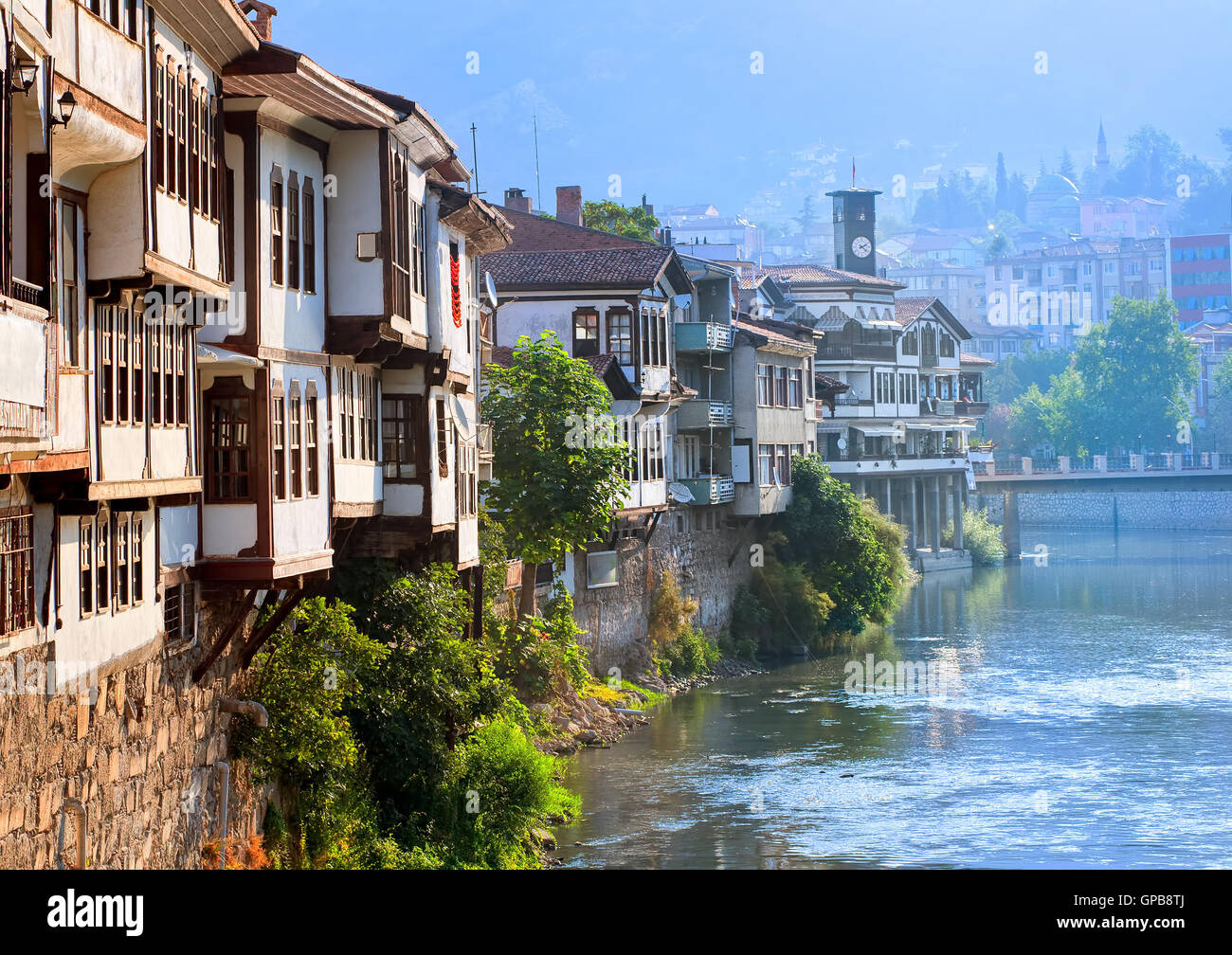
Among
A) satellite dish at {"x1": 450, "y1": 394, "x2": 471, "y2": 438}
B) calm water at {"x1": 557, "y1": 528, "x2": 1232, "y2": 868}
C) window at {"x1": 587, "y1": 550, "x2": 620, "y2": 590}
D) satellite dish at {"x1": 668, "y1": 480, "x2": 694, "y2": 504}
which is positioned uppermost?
satellite dish at {"x1": 450, "y1": 394, "x2": 471, "y2": 438}

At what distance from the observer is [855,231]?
8925cm

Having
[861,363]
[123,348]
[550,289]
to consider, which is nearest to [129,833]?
[123,348]

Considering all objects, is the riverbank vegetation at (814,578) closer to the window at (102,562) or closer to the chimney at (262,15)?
the chimney at (262,15)

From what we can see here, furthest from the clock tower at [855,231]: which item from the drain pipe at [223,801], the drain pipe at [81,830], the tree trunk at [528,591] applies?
the drain pipe at [81,830]

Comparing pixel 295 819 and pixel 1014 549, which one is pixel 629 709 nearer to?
pixel 295 819

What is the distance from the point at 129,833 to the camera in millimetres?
13859

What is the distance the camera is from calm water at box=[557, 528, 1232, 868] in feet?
80.2

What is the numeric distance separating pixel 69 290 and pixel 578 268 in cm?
2951

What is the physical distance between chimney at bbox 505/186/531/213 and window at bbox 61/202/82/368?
38450 mm

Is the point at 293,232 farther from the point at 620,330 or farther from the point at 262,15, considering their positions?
the point at 620,330

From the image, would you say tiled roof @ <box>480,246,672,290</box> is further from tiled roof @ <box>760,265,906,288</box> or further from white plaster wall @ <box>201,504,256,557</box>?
tiled roof @ <box>760,265,906,288</box>

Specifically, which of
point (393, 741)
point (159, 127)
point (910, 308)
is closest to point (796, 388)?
point (910, 308)

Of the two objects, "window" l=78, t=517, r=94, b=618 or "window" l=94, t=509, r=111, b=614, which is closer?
"window" l=78, t=517, r=94, b=618

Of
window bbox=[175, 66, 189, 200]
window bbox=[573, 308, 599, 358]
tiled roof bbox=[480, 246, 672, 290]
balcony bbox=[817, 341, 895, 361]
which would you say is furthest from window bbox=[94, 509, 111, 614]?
balcony bbox=[817, 341, 895, 361]
